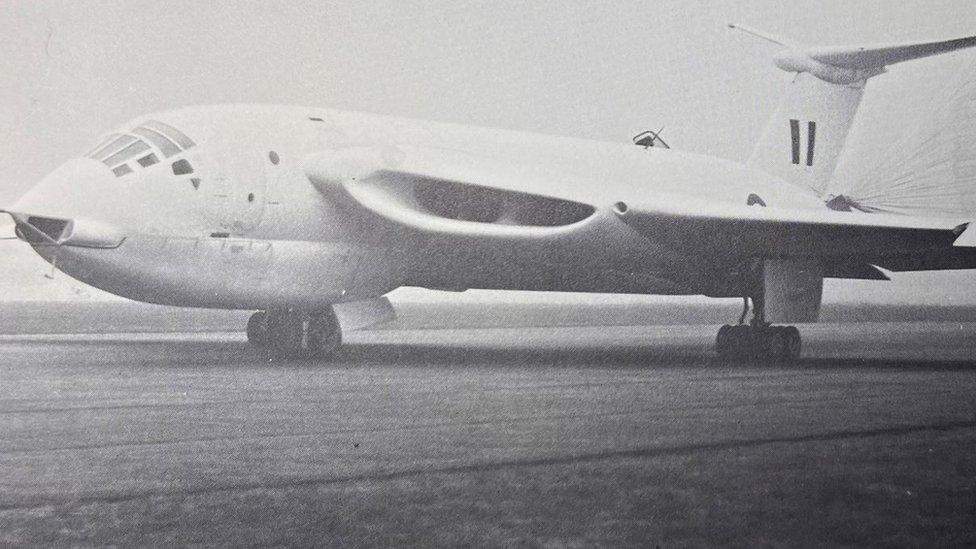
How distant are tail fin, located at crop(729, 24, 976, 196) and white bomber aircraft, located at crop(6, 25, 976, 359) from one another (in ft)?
5.30

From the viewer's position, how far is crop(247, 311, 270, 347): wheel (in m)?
10.9

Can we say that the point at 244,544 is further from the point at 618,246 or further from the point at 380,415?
the point at 618,246

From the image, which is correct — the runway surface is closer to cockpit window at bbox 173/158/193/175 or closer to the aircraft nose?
the aircraft nose

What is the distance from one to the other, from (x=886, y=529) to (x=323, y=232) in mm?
7160

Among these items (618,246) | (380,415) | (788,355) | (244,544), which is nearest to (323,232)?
(618,246)

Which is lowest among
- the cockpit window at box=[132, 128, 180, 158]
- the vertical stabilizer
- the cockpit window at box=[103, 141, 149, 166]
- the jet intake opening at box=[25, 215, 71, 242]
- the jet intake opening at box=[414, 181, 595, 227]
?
the jet intake opening at box=[25, 215, 71, 242]

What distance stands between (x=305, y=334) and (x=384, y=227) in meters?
1.44

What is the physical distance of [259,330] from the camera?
433 inches

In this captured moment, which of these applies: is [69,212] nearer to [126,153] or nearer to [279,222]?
[126,153]

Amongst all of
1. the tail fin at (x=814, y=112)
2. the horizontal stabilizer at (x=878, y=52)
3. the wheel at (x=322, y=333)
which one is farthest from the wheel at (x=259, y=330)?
the horizontal stabilizer at (x=878, y=52)

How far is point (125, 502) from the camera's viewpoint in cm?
375

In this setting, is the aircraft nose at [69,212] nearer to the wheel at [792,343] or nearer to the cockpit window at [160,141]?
the cockpit window at [160,141]

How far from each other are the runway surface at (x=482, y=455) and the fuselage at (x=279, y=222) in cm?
86

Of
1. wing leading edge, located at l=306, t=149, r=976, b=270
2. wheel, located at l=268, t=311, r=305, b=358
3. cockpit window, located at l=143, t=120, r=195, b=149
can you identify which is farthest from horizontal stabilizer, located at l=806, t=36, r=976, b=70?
cockpit window, located at l=143, t=120, r=195, b=149
